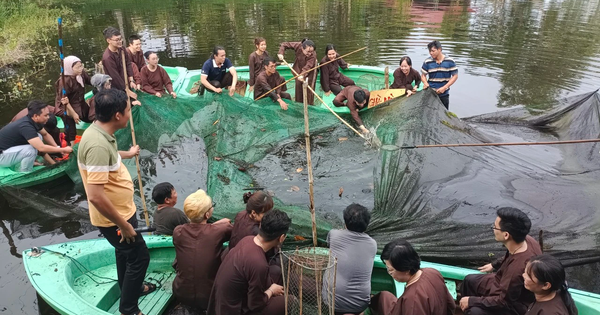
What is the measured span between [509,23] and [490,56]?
18.0 ft

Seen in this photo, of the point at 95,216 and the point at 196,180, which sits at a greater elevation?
the point at 95,216

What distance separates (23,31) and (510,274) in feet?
51.0

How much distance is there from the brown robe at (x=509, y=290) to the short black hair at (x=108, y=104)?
2.77m

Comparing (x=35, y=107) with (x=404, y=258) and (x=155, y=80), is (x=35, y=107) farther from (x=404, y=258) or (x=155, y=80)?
(x=404, y=258)

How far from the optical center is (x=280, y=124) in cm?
614

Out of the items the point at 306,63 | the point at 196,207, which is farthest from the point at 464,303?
the point at 306,63

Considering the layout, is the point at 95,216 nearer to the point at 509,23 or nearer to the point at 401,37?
the point at 401,37

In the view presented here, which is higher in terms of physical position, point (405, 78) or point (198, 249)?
point (405, 78)

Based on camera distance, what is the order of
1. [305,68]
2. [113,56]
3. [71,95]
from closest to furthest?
[71,95]
[113,56]
[305,68]

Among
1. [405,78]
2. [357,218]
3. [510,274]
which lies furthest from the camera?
[405,78]

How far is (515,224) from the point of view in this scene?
9.62 feet

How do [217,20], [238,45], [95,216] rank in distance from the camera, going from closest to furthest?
[95,216] < [238,45] < [217,20]

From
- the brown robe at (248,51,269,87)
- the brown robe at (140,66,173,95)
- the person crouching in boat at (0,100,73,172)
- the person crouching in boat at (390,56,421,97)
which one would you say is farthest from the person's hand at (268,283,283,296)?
the brown robe at (248,51,269,87)

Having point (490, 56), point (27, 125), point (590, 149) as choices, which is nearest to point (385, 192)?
point (590, 149)
